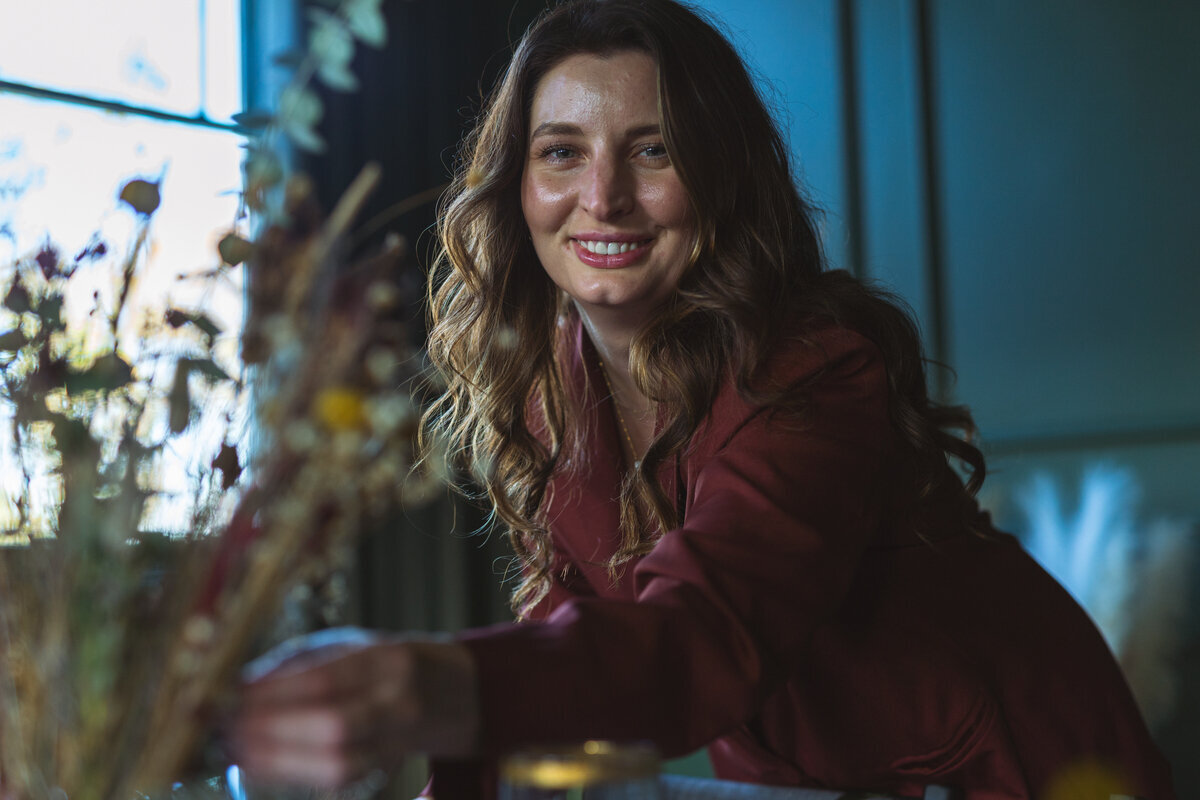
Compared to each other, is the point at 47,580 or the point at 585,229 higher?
the point at 585,229

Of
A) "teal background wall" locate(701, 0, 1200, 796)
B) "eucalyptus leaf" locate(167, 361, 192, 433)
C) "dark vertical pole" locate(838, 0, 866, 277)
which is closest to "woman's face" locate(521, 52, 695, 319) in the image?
"eucalyptus leaf" locate(167, 361, 192, 433)

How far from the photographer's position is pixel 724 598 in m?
0.81

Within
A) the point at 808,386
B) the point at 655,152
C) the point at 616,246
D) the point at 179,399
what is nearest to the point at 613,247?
the point at 616,246

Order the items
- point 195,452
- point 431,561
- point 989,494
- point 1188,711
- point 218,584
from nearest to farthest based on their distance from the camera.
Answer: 1. point 218,584
2. point 195,452
3. point 1188,711
4. point 989,494
5. point 431,561

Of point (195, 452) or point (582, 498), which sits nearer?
point (195, 452)

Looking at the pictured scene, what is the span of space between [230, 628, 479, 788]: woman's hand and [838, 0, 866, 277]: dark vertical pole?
9.06 feet

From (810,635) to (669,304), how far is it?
0.56 meters

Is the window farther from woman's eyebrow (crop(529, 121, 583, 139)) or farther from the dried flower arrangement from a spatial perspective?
the dried flower arrangement

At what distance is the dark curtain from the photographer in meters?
3.27

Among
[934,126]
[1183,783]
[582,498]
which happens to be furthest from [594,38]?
[1183,783]

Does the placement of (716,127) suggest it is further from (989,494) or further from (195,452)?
(989,494)

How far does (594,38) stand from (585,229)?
0.22 metres

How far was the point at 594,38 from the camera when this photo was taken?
1.40 meters

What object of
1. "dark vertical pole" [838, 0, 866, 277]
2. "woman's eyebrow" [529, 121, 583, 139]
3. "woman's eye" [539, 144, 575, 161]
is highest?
"dark vertical pole" [838, 0, 866, 277]
